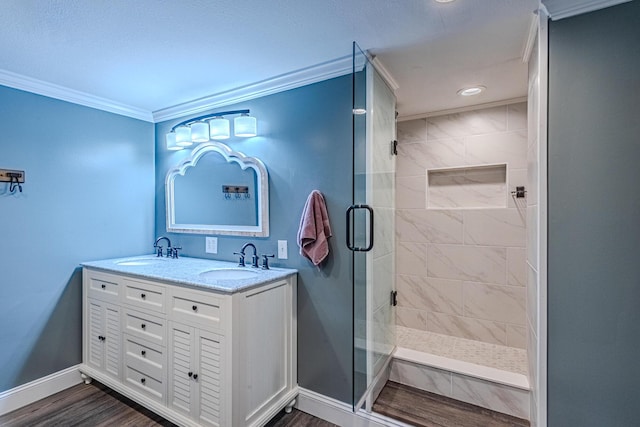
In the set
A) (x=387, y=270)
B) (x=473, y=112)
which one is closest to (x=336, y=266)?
(x=387, y=270)

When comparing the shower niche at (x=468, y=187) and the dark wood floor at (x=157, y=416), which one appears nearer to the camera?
the dark wood floor at (x=157, y=416)

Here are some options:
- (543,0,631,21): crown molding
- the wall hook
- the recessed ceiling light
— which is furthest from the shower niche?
the wall hook

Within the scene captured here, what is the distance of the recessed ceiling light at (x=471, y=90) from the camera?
91.2 inches

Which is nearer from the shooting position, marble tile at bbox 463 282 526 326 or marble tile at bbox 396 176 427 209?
marble tile at bbox 463 282 526 326

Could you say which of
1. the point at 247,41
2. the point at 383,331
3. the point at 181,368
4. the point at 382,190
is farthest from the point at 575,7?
the point at 181,368

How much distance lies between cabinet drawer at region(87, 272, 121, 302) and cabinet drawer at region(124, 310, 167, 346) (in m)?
0.18

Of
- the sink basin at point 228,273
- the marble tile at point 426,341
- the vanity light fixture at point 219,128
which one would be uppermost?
the vanity light fixture at point 219,128

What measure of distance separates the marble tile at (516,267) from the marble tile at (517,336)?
367 mm

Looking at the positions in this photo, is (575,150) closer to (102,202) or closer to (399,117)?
(399,117)

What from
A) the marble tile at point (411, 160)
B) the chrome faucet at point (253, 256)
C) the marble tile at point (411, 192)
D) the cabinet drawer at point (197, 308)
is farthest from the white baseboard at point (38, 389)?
the marble tile at point (411, 160)

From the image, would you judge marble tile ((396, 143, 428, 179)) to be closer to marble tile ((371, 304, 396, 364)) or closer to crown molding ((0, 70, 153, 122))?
marble tile ((371, 304, 396, 364))

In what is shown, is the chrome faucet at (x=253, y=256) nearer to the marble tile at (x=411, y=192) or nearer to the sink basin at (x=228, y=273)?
the sink basin at (x=228, y=273)

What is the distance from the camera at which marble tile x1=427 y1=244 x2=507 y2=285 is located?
266 cm

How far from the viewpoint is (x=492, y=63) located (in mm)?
1923
